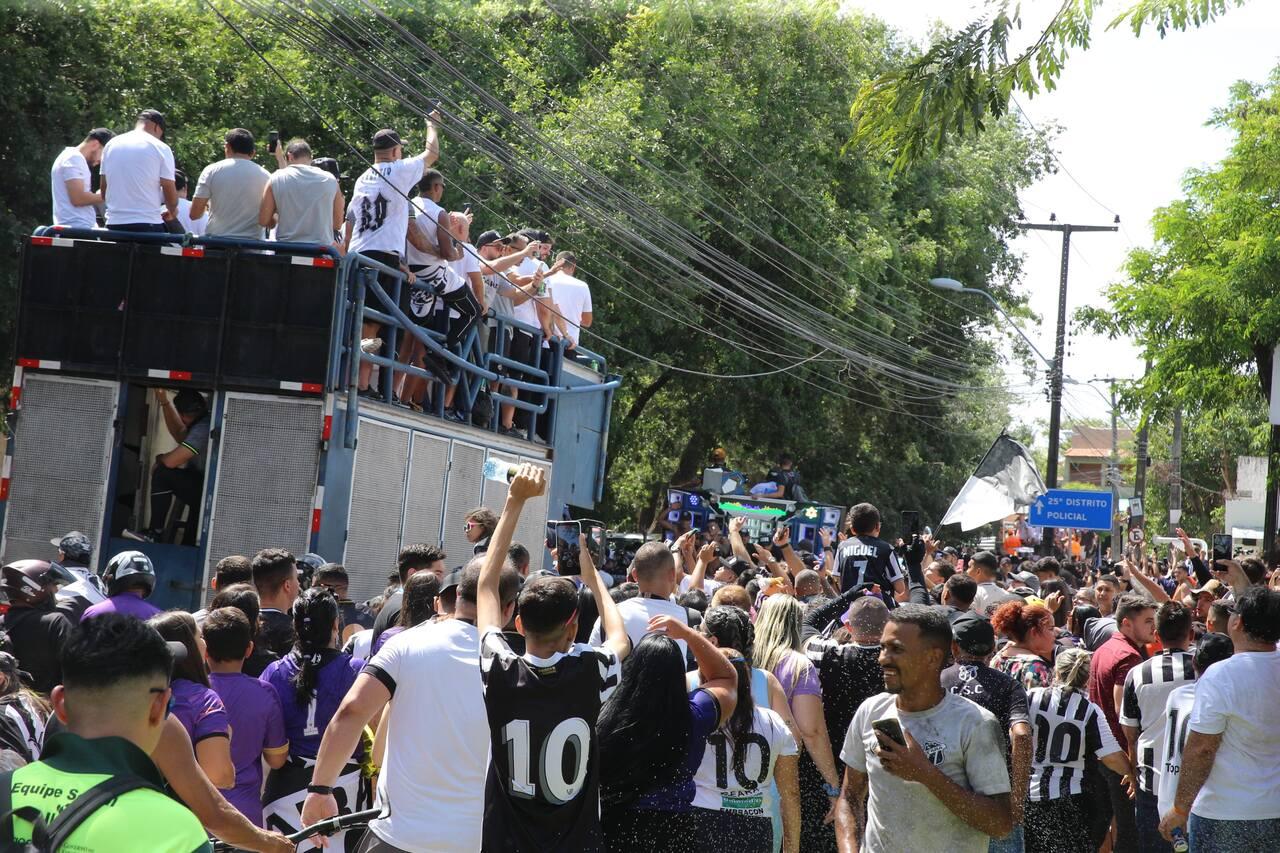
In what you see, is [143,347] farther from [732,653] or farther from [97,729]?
[97,729]

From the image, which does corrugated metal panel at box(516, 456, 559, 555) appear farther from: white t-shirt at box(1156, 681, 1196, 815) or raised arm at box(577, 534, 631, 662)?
raised arm at box(577, 534, 631, 662)

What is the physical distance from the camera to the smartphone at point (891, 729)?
4297 millimetres

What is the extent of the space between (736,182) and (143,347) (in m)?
20.2

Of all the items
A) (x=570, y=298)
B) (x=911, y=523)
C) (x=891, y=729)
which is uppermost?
(x=570, y=298)

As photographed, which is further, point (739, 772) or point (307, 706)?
point (307, 706)

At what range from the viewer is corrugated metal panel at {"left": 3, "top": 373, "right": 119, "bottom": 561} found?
1060 centimetres

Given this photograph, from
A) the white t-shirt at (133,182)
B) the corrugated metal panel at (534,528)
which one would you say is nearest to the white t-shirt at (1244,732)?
the corrugated metal panel at (534,528)

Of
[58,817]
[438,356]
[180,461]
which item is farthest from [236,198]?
[58,817]

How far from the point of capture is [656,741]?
5.13m

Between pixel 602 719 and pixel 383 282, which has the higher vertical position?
pixel 383 282

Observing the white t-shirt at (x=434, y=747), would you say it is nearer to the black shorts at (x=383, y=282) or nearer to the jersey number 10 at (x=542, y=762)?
the jersey number 10 at (x=542, y=762)

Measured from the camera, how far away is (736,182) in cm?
2966

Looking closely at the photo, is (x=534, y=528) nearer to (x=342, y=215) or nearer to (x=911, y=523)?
(x=911, y=523)

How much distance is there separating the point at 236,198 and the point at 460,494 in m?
3.20
